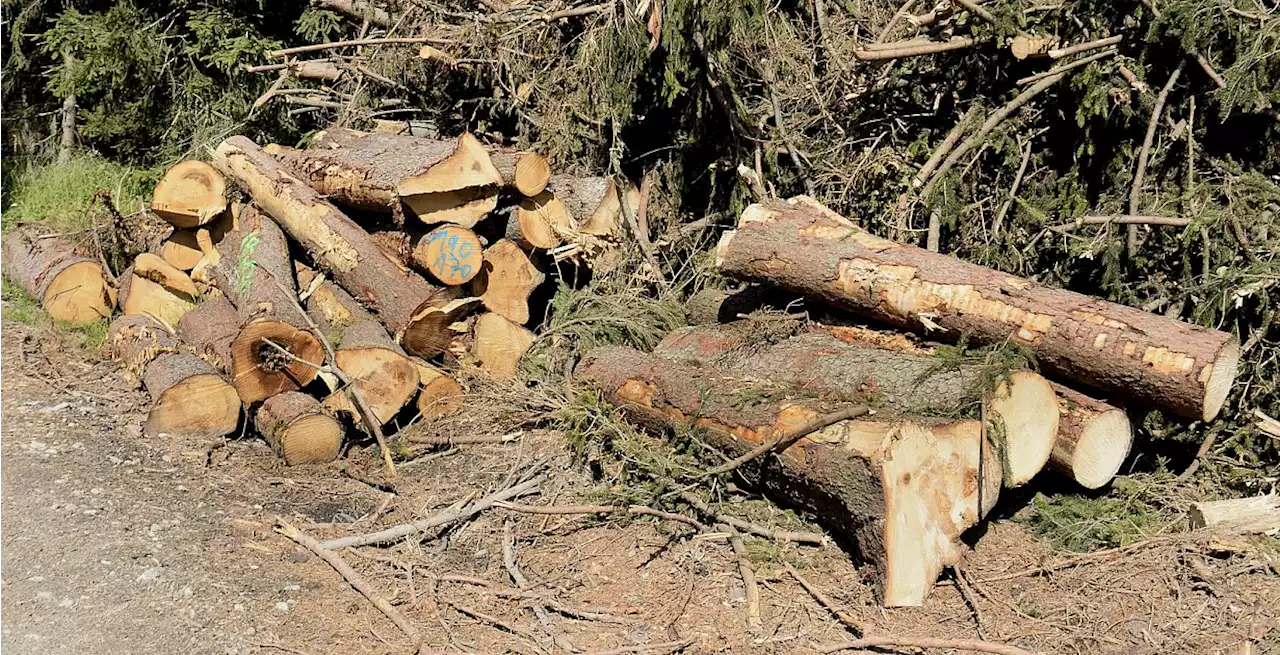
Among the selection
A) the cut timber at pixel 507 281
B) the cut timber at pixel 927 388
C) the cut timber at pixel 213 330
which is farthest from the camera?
the cut timber at pixel 507 281

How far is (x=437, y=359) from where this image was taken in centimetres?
606

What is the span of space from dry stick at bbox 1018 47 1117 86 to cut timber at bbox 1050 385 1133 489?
1.73 meters

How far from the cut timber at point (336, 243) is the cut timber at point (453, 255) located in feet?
0.47

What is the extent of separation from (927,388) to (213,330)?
12.9ft

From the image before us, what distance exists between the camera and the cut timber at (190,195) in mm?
6707

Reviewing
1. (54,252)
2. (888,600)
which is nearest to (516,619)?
(888,600)

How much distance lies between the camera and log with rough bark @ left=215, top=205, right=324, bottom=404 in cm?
543

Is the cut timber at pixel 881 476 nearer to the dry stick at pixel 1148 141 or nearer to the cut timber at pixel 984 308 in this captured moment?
the cut timber at pixel 984 308

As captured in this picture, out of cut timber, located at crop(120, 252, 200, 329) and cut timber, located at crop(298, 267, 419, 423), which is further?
cut timber, located at crop(120, 252, 200, 329)

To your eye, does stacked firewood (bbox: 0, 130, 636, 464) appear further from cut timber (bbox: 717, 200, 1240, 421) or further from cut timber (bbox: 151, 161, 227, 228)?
cut timber (bbox: 717, 200, 1240, 421)

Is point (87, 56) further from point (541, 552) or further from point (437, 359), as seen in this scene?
point (541, 552)

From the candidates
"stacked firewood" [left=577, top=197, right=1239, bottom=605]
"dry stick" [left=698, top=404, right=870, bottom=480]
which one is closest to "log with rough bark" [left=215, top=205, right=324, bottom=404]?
"stacked firewood" [left=577, top=197, right=1239, bottom=605]

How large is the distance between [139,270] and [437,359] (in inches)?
94.1

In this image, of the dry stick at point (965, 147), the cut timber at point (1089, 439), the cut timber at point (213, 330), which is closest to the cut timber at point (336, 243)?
the cut timber at point (213, 330)
